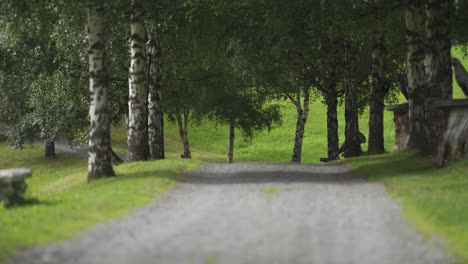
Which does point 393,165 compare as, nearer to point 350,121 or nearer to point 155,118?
point 155,118

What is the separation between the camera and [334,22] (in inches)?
1443

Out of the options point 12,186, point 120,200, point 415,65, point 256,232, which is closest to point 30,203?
point 12,186

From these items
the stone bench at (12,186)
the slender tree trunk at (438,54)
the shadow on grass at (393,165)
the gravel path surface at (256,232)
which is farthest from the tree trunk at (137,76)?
the stone bench at (12,186)

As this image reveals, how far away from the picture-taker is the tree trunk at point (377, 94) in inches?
1549

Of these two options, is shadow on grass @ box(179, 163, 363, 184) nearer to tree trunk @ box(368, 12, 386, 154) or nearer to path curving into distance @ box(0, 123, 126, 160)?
tree trunk @ box(368, 12, 386, 154)

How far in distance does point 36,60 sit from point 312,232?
113 feet

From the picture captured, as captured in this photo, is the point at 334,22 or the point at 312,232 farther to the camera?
the point at 334,22

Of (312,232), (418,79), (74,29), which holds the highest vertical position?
(74,29)

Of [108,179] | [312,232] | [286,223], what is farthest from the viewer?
[108,179]

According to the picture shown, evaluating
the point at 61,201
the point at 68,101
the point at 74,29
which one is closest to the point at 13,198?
the point at 61,201

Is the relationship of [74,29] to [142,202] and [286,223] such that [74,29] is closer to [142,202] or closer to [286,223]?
[142,202]

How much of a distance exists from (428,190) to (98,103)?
11375 mm

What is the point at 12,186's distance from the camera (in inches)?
774

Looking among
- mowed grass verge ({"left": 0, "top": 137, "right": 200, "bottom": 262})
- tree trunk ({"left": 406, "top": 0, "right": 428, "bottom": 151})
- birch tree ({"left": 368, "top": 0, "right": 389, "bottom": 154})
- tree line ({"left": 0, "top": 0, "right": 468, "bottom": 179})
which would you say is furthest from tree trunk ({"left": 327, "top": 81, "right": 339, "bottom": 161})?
mowed grass verge ({"left": 0, "top": 137, "right": 200, "bottom": 262})
